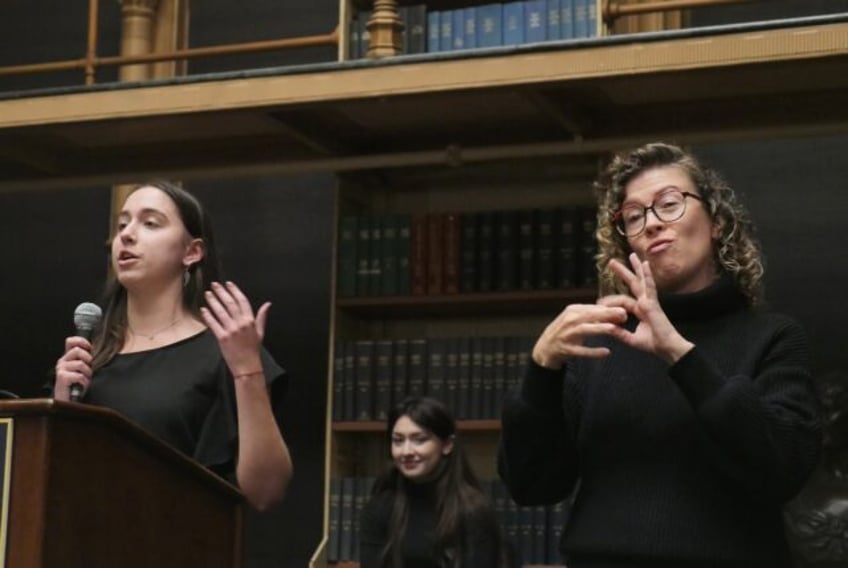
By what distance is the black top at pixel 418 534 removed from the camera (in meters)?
4.83

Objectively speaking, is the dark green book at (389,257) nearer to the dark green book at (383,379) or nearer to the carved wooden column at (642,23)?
the dark green book at (383,379)

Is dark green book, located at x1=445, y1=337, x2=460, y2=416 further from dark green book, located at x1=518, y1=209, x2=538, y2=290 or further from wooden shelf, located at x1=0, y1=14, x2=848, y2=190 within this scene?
wooden shelf, located at x1=0, y1=14, x2=848, y2=190

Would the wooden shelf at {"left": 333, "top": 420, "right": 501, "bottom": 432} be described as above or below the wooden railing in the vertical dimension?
below

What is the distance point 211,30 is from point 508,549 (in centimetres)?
308

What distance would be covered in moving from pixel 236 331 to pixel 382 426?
133 inches

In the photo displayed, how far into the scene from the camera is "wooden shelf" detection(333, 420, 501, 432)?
5.66m

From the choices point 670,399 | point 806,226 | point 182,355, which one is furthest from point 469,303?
point 670,399

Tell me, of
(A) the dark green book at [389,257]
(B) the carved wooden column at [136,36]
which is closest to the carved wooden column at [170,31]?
(B) the carved wooden column at [136,36]

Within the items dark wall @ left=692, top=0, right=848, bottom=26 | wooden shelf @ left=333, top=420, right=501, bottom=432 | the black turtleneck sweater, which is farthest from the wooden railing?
the black turtleneck sweater

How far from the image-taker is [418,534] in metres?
4.90

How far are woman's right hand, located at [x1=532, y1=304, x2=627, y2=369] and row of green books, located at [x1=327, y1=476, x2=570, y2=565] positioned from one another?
3228 millimetres

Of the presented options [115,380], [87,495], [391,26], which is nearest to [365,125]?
[391,26]

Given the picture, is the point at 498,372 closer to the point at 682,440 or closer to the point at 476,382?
the point at 476,382

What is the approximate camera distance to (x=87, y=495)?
79.9 inches
